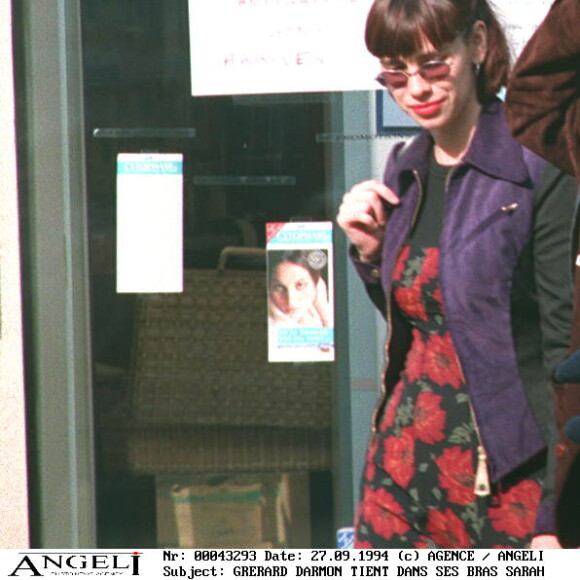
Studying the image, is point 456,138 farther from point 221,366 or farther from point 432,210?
point 221,366

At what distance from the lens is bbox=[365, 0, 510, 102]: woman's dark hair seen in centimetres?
347

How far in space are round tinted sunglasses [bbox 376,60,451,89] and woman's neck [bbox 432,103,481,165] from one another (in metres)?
0.12

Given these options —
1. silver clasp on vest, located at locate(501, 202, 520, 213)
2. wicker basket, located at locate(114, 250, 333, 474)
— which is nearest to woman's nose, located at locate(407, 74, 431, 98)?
silver clasp on vest, located at locate(501, 202, 520, 213)

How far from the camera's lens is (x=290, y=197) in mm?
4398

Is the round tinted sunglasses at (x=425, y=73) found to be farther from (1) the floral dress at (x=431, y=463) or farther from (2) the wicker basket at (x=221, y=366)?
(2) the wicker basket at (x=221, y=366)

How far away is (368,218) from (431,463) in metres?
0.63

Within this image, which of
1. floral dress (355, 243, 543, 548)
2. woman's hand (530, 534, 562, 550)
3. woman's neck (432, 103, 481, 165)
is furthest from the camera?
woman's neck (432, 103, 481, 165)

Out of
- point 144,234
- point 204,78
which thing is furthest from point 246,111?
point 144,234

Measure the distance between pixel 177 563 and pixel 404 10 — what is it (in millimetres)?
1787

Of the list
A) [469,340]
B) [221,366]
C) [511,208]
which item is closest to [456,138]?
[511,208]

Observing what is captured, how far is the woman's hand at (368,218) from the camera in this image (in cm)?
349

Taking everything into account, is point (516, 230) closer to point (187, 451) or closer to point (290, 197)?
point (290, 197)

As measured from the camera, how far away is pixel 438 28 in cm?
348

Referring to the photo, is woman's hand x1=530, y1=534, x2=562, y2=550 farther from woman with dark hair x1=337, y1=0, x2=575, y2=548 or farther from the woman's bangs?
the woman's bangs
